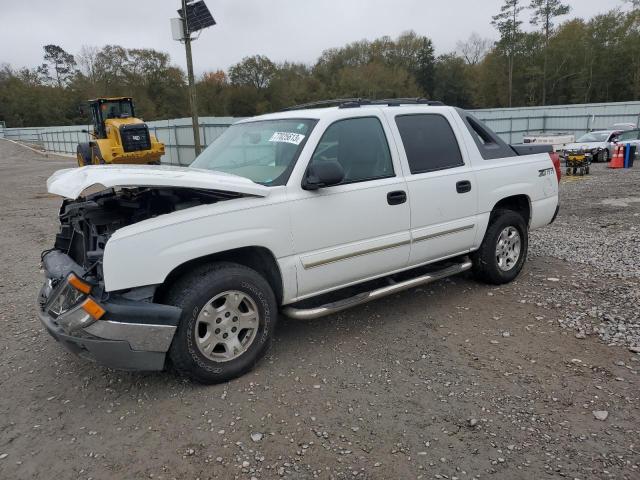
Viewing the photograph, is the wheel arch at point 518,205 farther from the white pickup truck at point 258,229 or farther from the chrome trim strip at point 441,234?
the chrome trim strip at point 441,234

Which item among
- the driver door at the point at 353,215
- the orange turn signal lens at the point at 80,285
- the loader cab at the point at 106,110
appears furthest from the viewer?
the loader cab at the point at 106,110

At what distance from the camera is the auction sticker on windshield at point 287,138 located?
3.86 metres

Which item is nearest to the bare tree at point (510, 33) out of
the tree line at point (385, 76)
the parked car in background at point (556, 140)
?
the tree line at point (385, 76)

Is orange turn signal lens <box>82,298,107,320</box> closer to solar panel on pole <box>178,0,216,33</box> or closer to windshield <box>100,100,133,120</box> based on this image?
solar panel on pole <box>178,0,216,33</box>

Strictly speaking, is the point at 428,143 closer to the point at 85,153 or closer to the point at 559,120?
the point at 85,153

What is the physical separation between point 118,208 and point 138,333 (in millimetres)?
1097

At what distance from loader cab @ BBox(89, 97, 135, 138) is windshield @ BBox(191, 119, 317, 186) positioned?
58.5ft

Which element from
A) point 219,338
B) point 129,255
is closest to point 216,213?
point 129,255

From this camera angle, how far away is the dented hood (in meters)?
3.00

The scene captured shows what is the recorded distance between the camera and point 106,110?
20.4 m

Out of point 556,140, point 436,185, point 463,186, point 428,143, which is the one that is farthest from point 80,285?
point 556,140

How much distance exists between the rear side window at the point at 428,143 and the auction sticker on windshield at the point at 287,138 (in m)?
0.99

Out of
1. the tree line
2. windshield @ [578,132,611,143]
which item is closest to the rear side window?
windshield @ [578,132,611,143]

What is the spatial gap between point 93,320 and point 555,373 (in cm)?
315
